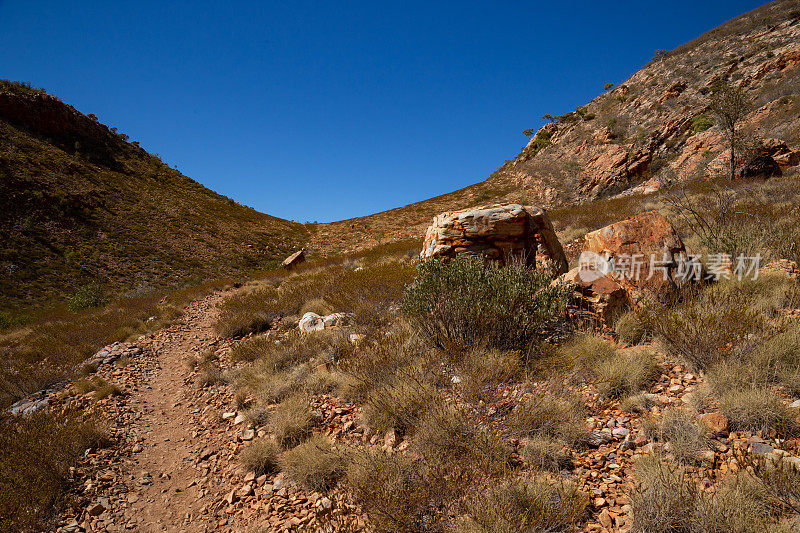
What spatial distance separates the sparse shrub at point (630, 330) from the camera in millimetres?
4367

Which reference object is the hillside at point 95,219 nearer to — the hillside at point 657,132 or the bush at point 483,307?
the hillside at point 657,132

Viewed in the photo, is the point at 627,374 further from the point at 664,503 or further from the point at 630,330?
the point at 664,503

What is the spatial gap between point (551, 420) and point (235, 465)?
11.3 ft

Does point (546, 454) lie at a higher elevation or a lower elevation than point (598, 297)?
lower

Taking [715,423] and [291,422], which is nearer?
[715,423]

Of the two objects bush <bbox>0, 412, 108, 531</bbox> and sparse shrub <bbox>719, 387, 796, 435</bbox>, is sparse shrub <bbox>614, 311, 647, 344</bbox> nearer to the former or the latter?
sparse shrub <bbox>719, 387, 796, 435</bbox>

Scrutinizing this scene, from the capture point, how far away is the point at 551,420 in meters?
3.02

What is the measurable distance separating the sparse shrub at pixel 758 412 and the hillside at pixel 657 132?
19064 mm

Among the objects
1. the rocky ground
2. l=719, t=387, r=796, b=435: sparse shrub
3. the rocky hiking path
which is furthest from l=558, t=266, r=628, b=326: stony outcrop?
the rocky hiking path

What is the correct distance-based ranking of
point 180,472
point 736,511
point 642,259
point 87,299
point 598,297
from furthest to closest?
point 87,299
point 642,259
point 598,297
point 180,472
point 736,511

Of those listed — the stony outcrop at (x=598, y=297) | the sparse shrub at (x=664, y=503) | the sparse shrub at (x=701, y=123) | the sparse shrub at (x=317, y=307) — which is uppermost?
the sparse shrub at (x=701, y=123)

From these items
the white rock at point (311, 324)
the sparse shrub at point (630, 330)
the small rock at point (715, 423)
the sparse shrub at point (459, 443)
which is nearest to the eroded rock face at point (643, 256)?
the sparse shrub at point (630, 330)

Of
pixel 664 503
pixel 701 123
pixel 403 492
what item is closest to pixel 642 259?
pixel 664 503

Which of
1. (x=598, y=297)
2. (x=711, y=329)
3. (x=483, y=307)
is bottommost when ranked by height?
(x=711, y=329)
